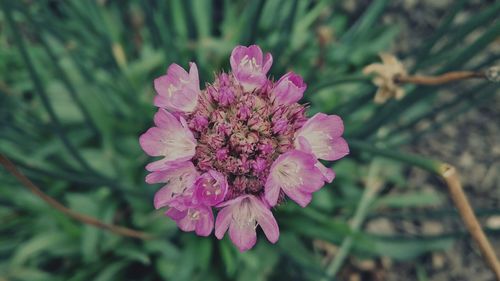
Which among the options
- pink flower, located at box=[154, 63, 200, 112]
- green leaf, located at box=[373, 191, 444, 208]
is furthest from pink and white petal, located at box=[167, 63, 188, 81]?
green leaf, located at box=[373, 191, 444, 208]

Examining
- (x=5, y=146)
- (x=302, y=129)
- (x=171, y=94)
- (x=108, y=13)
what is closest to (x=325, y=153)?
(x=302, y=129)

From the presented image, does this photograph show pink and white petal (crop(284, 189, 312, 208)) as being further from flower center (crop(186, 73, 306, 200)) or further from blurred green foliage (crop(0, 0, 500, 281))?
blurred green foliage (crop(0, 0, 500, 281))

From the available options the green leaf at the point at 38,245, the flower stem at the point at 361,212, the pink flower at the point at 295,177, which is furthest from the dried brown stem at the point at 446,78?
the green leaf at the point at 38,245

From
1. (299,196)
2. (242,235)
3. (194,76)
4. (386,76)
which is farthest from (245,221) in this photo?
(386,76)

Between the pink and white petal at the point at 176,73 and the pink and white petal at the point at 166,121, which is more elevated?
the pink and white petal at the point at 176,73

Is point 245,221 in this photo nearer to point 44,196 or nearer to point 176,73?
point 176,73

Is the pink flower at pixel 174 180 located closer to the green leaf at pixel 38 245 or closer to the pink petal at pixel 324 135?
the pink petal at pixel 324 135

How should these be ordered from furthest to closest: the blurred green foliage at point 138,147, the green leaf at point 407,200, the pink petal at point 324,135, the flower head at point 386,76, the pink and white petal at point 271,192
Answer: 1. the green leaf at point 407,200
2. the blurred green foliage at point 138,147
3. the flower head at point 386,76
4. the pink petal at point 324,135
5. the pink and white petal at point 271,192

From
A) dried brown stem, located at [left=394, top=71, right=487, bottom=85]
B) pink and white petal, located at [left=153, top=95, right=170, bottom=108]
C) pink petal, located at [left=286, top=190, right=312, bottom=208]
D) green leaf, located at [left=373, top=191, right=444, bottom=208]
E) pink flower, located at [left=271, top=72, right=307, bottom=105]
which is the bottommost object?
pink petal, located at [left=286, top=190, right=312, bottom=208]
